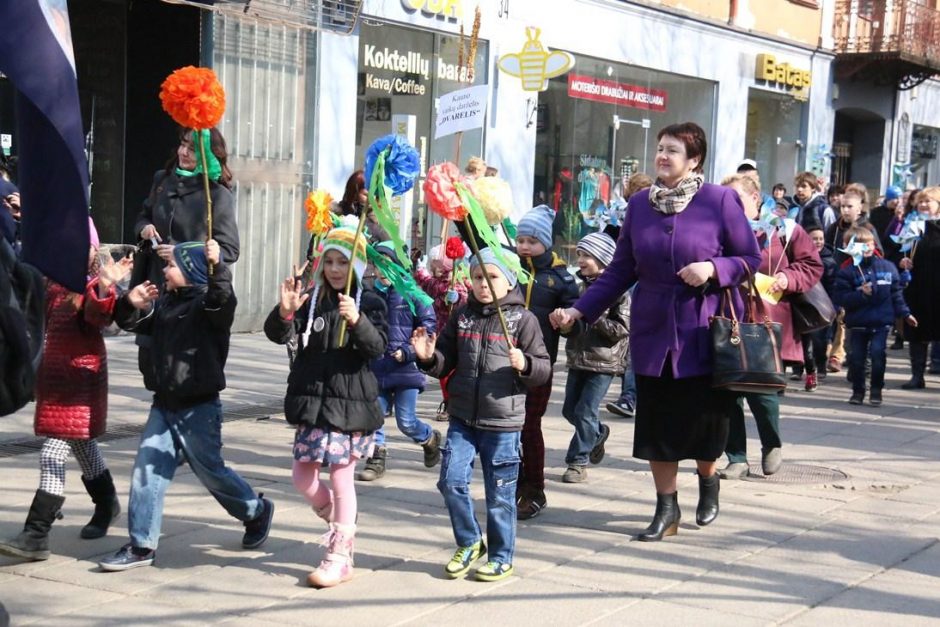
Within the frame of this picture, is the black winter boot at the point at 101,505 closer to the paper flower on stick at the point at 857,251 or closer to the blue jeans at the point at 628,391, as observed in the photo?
the blue jeans at the point at 628,391

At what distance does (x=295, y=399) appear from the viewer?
18.8 ft

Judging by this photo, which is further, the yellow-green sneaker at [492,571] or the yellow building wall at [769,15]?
the yellow building wall at [769,15]

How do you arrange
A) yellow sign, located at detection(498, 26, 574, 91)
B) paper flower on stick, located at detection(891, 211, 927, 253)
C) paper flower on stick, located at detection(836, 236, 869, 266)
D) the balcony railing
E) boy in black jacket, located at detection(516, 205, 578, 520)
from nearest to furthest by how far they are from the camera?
boy in black jacket, located at detection(516, 205, 578, 520)
paper flower on stick, located at detection(836, 236, 869, 266)
paper flower on stick, located at detection(891, 211, 927, 253)
yellow sign, located at detection(498, 26, 574, 91)
the balcony railing

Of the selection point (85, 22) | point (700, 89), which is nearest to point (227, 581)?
point (85, 22)

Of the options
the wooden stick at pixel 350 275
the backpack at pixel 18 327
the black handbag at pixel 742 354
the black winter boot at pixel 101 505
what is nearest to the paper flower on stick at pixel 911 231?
the black handbag at pixel 742 354

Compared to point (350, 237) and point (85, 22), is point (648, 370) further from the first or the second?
point (85, 22)

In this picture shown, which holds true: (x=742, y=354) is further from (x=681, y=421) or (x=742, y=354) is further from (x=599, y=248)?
(x=599, y=248)

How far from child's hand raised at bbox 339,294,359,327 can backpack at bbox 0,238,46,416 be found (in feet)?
5.08

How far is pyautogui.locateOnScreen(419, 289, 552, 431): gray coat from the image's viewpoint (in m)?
5.84

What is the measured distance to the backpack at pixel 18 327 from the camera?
3.98 m

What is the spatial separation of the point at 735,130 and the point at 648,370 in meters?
17.5

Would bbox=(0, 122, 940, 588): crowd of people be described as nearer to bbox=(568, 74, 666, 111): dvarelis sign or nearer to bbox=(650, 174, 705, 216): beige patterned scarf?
bbox=(650, 174, 705, 216): beige patterned scarf

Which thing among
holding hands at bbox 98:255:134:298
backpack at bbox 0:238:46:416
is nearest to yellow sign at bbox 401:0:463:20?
holding hands at bbox 98:255:134:298

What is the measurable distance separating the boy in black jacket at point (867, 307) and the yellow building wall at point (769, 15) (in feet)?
31.7
